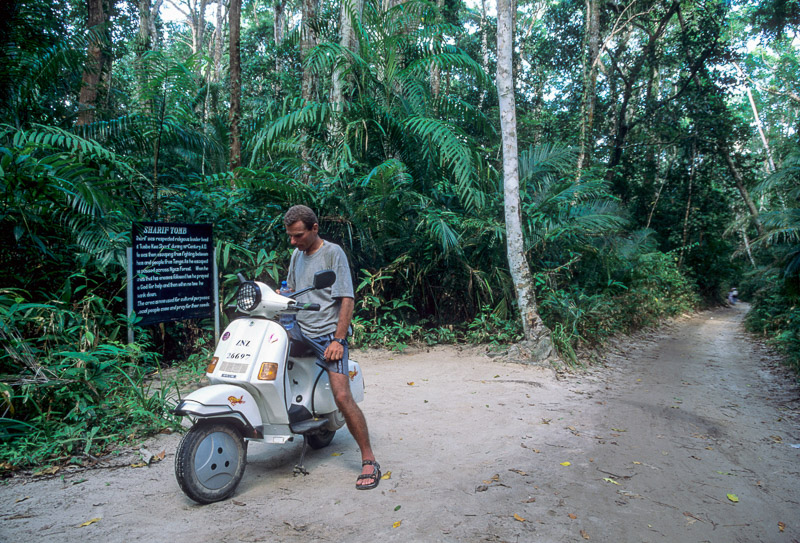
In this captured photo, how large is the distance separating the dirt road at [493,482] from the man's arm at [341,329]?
833mm

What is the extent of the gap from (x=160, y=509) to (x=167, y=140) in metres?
6.08

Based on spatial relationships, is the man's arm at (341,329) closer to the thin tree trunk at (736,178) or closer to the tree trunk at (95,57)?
the tree trunk at (95,57)

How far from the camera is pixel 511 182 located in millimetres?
7438

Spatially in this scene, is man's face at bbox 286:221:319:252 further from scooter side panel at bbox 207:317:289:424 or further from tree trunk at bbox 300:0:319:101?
tree trunk at bbox 300:0:319:101

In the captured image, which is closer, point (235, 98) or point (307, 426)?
point (307, 426)

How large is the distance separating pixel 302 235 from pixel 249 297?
0.53m

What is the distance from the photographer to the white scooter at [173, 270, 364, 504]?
285 cm

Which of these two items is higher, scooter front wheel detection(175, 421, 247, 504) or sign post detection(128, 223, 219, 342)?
sign post detection(128, 223, 219, 342)

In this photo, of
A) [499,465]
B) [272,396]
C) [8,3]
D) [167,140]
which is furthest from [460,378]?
[8,3]

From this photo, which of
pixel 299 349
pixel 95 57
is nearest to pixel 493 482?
pixel 299 349

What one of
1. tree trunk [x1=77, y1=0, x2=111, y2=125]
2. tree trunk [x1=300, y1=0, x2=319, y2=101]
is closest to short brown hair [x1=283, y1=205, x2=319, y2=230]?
tree trunk [x1=77, y1=0, x2=111, y2=125]

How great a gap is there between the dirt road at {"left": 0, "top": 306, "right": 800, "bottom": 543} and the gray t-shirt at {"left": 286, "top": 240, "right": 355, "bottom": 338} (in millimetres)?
1003

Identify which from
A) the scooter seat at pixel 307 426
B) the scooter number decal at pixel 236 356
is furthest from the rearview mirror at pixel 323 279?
the scooter seat at pixel 307 426

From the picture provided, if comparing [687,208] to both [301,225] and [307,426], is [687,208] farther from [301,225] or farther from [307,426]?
[307,426]
